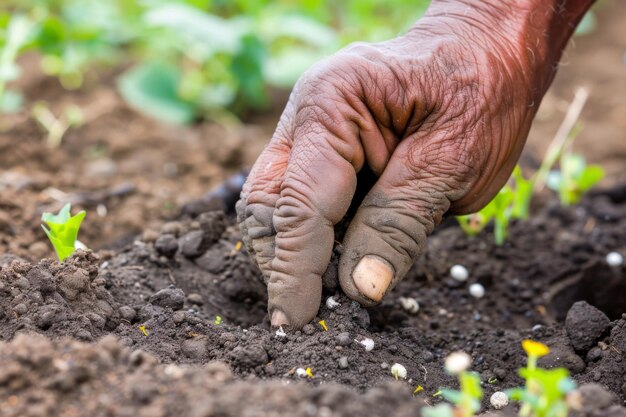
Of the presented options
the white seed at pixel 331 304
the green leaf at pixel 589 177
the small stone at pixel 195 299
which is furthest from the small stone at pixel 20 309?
the green leaf at pixel 589 177

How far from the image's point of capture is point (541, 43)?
2367 mm

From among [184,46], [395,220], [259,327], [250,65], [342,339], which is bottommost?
[184,46]

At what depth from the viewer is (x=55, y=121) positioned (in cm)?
405

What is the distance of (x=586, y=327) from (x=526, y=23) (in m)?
0.90

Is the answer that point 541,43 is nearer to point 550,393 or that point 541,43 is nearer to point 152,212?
point 550,393

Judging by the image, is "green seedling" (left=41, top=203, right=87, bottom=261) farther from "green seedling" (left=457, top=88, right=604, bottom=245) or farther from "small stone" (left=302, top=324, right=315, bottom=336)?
"green seedling" (left=457, top=88, right=604, bottom=245)

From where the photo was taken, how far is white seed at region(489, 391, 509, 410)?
6.11 feet

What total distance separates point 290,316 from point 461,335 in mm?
639

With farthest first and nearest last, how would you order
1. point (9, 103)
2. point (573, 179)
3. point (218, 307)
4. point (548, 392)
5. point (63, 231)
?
point (9, 103), point (573, 179), point (218, 307), point (63, 231), point (548, 392)

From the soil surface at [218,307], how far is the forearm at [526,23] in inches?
28.9

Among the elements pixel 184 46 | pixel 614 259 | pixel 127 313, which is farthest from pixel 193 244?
pixel 184 46

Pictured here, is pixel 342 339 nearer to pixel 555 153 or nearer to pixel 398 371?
pixel 398 371

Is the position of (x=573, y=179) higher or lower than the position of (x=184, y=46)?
higher

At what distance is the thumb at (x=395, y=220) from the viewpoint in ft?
6.48
